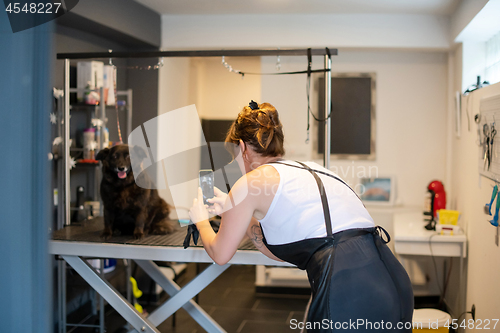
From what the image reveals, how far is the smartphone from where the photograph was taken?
1668 millimetres

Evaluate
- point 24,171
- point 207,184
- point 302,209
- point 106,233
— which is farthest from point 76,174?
point 24,171

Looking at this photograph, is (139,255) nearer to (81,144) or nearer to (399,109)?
(81,144)

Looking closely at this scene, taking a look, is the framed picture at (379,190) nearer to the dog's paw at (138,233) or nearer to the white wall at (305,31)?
the white wall at (305,31)

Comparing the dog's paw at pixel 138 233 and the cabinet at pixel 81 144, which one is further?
the cabinet at pixel 81 144

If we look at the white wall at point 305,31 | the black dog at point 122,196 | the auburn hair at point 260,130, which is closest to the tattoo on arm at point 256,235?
the auburn hair at point 260,130

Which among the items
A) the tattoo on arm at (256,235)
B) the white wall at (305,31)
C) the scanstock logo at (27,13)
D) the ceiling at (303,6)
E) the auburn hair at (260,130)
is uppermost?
the ceiling at (303,6)

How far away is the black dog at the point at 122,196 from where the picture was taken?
1973mm

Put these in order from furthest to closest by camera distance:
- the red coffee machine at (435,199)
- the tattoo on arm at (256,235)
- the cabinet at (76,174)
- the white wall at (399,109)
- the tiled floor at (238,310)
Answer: the white wall at (399,109) → the red coffee machine at (435,199) → the tiled floor at (238,310) → the cabinet at (76,174) → the tattoo on arm at (256,235)

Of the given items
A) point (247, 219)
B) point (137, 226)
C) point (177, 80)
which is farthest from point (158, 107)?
point (247, 219)

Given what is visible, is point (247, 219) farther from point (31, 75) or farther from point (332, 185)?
point (31, 75)

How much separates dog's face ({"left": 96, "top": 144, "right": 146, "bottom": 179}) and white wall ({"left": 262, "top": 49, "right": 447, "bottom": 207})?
214cm

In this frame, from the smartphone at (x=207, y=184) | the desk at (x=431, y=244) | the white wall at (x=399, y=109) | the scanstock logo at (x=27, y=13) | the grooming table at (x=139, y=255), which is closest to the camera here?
the scanstock logo at (x=27, y=13)

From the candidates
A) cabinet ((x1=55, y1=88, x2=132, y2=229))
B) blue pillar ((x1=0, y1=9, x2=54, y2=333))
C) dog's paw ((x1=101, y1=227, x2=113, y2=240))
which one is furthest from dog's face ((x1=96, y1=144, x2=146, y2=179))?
blue pillar ((x1=0, y1=9, x2=54, y2=333))

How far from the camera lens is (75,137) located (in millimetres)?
Answer: 3080
